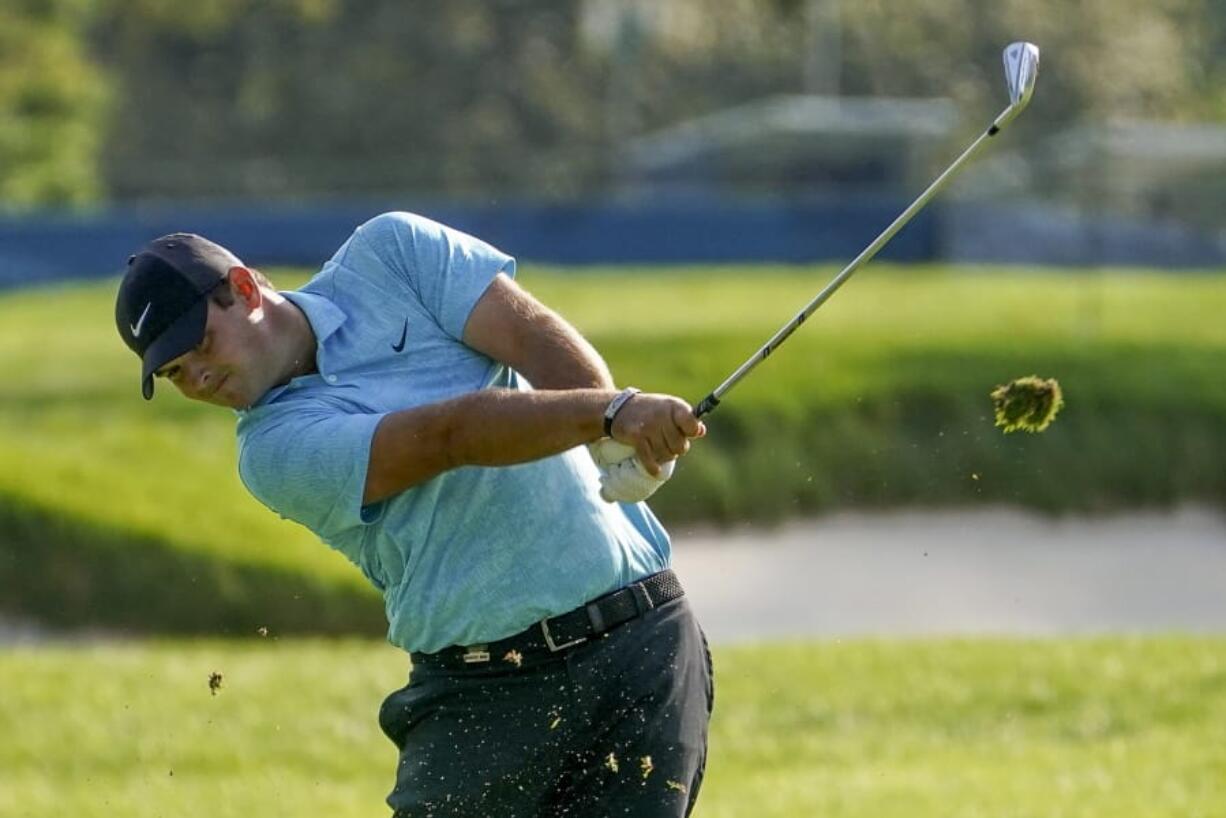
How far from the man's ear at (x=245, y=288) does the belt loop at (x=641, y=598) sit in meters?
0.97

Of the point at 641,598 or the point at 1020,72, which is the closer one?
the point at 1020,72

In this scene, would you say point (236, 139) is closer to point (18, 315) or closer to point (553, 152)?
point (553, 152)

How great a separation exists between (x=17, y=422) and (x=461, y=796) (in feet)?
53.6

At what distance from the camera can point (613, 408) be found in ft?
14.9

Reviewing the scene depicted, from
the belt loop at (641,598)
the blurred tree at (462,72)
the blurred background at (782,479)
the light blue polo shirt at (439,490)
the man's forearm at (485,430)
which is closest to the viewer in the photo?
the man's forearm at (485,430)

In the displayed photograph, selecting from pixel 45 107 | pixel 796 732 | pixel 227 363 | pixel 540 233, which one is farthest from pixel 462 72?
pixel 227 363

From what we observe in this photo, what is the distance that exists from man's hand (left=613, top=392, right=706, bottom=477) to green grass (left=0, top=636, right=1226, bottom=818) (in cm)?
364

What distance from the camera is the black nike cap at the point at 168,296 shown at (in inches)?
187

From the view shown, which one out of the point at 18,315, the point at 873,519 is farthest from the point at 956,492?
the point at 18,315

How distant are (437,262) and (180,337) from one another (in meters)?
0.57

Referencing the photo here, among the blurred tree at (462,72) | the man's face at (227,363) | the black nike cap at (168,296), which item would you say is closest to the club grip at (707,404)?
the man's face at (227,363)

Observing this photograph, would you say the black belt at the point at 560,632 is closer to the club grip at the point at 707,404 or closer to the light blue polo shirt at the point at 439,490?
the light blue polo shirt at the point at 439,490

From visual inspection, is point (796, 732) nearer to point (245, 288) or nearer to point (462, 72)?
point (245, 288)

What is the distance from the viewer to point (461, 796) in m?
4.99
